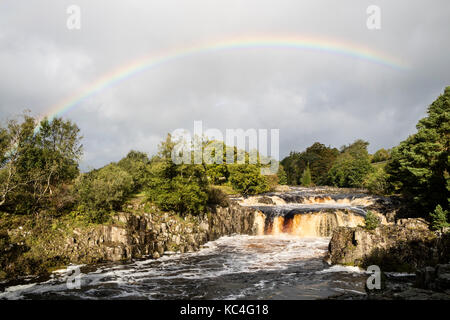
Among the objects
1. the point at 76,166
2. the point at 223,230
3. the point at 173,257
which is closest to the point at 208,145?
the point at 223,230

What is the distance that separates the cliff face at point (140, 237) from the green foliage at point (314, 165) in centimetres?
7973

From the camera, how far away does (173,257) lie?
24109mm

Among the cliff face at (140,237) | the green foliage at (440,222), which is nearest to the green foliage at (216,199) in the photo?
the cliff face at (140,237)

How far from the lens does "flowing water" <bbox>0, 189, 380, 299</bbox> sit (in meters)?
15.4

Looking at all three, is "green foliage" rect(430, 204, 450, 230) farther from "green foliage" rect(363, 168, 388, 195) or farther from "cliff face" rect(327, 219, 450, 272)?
"green foliage" rect(363, 168, 388, 195)

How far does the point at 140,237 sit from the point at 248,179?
3441 centimetres

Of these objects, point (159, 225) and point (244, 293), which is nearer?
point (244, 293)

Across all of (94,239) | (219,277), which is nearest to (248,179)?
(94,239)

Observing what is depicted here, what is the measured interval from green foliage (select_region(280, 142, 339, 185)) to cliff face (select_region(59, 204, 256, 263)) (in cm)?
7973

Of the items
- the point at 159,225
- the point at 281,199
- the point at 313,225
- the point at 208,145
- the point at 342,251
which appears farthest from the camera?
the point at 208,145

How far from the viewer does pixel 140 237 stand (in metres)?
24.6

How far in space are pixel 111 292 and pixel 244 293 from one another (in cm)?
780

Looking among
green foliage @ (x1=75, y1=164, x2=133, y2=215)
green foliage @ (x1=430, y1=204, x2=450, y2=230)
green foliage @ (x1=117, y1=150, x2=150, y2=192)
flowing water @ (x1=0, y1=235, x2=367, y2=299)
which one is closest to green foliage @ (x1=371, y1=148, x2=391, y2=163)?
green foliage @ (x1=430, y1=204, x2=450, y2=230)
